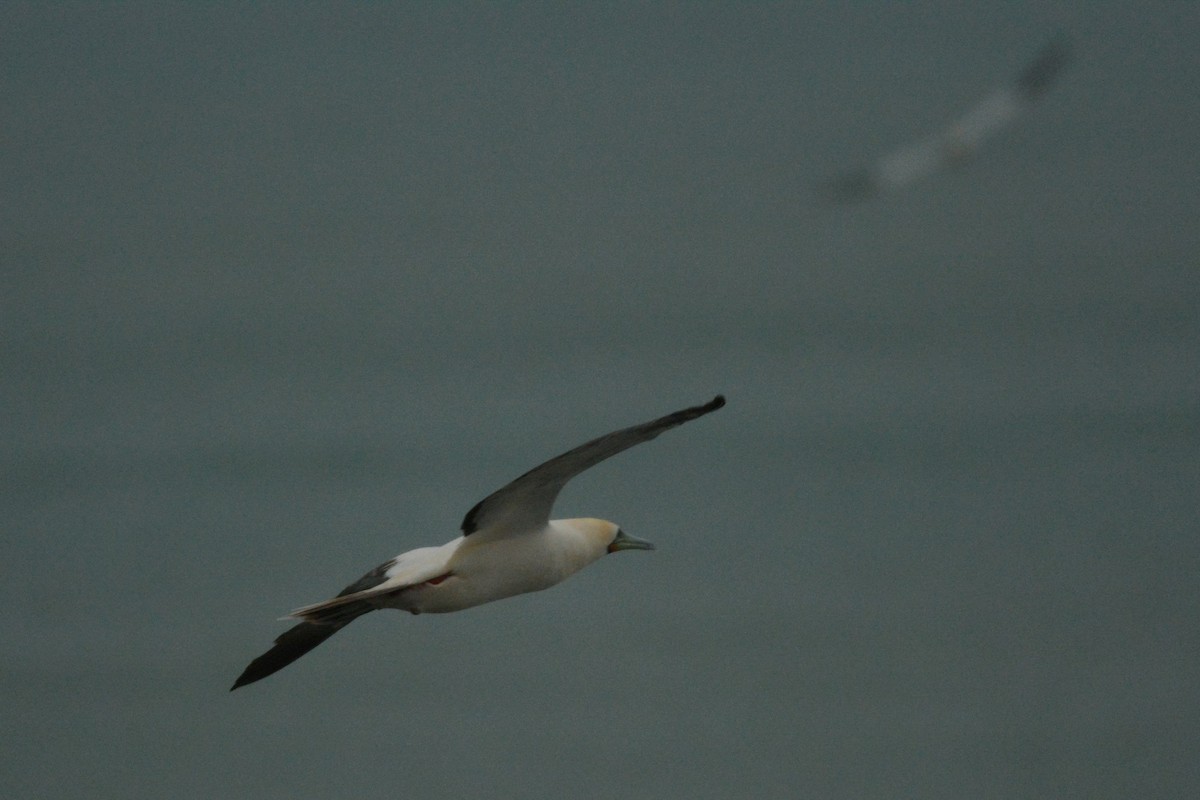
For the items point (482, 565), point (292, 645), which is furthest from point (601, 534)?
point (292, 645)

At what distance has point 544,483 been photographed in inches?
341

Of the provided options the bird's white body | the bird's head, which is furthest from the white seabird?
the bird's head

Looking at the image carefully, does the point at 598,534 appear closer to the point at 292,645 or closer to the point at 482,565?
the point at 482,565

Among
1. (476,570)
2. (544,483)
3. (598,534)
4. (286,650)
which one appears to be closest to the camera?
(544,483)

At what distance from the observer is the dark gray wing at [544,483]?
7.75m

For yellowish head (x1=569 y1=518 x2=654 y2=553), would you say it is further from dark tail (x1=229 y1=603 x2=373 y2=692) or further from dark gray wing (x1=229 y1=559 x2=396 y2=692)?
dark tail (x1=229 y1=603 x2=373 y2=692)

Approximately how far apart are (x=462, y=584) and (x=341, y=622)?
0.64 metres

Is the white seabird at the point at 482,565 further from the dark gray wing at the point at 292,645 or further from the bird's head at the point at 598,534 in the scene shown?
the bird's head at the point at 598,534

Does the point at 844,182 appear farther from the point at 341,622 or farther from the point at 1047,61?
the point at 341,622

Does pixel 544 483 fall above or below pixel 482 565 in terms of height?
above

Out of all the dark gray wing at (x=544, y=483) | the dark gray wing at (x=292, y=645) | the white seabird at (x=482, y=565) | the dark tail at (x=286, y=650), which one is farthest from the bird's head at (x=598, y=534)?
the dark tail at (x=286, y=650)

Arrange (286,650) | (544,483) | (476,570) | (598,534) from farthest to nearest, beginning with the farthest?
(598,534)
(286,650)
(476,570)
(544,483)

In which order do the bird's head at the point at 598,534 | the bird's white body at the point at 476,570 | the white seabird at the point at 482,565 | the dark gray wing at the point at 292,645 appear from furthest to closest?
the bird's head at the point at 598,534 < the dark gray wing at the point at 292,645 < the bird's white body at the point at 476,570 < the white seabird at the point at 482,565

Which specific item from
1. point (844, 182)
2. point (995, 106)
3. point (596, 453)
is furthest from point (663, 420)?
point (995, 106)
